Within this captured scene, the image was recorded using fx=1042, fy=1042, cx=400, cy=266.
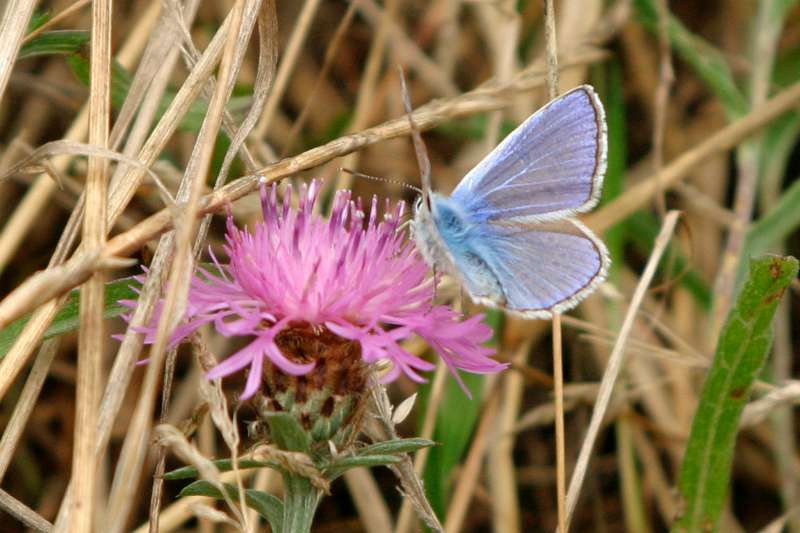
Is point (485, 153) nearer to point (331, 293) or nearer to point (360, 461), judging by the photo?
point (331, 293)

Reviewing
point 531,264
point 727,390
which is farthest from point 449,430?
point 531,264

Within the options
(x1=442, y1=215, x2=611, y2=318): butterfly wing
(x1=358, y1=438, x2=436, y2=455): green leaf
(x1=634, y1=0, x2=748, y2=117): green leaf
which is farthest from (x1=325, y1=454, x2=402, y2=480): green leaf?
(x1=634, y1=0, x2=748, y2=117): green leaf

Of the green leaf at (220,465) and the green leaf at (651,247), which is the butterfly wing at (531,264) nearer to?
the green leaf at (220,465)

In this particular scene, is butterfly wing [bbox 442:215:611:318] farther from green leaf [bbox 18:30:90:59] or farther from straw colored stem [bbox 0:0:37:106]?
green leaf [bbox 18:30:90:59]

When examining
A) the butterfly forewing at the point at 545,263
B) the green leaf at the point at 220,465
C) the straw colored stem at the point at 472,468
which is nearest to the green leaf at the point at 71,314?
the green leaf at the point at 220,465

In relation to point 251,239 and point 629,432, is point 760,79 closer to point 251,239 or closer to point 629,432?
point 629,432

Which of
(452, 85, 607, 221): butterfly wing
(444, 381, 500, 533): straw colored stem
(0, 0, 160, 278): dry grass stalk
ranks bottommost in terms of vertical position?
(444, 381, 500, 533): straw colored stem
